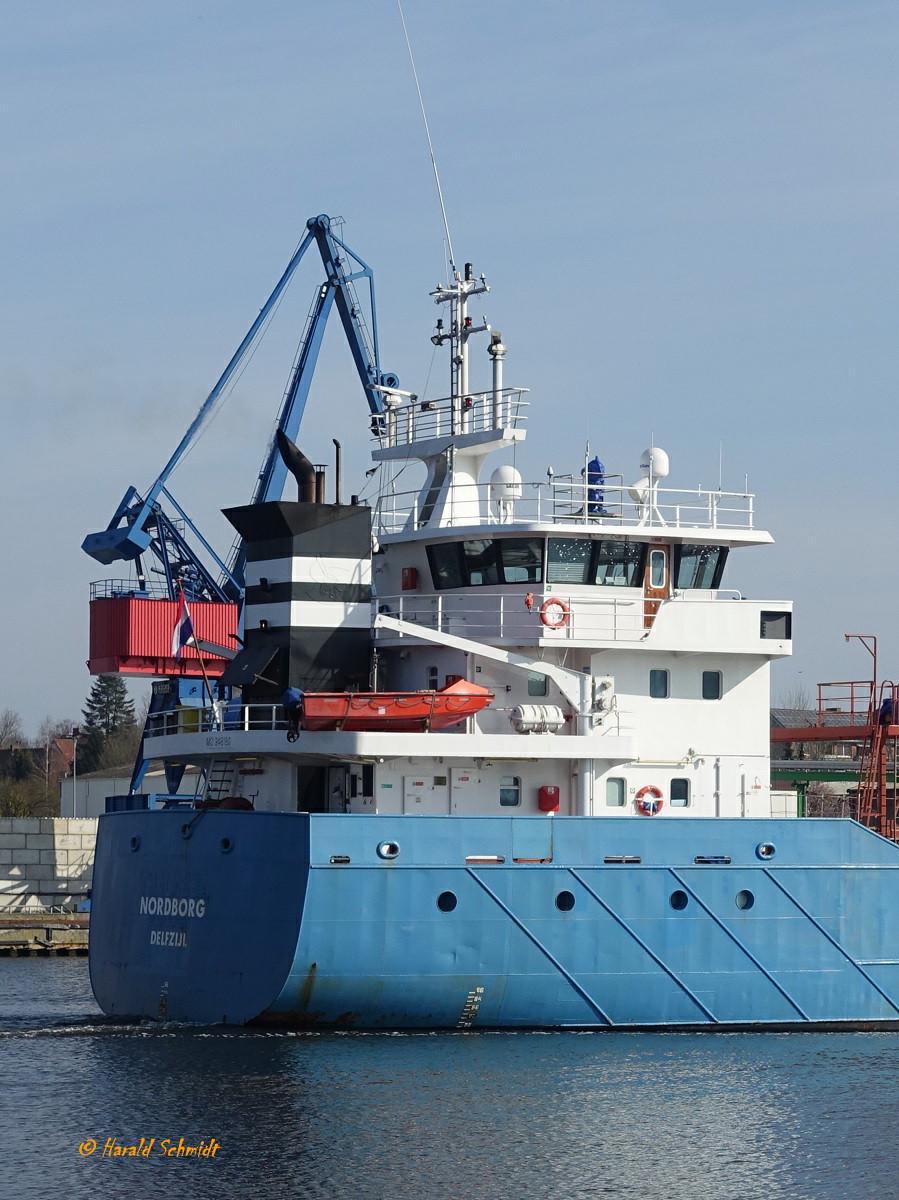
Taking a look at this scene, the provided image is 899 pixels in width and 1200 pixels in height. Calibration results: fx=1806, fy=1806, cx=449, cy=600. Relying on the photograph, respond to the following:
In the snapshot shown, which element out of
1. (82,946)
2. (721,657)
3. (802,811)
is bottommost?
(82,946)

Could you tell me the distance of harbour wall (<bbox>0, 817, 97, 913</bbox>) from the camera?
154 ft

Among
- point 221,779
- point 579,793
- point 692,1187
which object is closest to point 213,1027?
point 221,779

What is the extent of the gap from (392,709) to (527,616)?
112 inches

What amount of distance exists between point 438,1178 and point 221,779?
347 inches

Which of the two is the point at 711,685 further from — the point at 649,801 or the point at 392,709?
the point at 392,709

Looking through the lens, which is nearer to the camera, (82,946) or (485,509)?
(485,509)

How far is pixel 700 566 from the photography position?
2623cm

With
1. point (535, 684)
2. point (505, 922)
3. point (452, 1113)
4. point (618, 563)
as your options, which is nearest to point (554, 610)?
point (535, 684)

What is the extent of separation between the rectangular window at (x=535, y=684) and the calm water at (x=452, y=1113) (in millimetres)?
4578

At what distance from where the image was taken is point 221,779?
82.5ft

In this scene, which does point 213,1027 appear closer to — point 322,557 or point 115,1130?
point 115,1130

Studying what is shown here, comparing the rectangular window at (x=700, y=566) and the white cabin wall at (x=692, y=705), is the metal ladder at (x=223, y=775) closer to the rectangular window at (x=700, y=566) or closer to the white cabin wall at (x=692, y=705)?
the white cabin wall at (x=692, y=705)

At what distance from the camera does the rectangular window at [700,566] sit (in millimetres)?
26047

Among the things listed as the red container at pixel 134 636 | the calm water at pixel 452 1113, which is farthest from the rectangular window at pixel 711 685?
the red container at pixel 134 636
